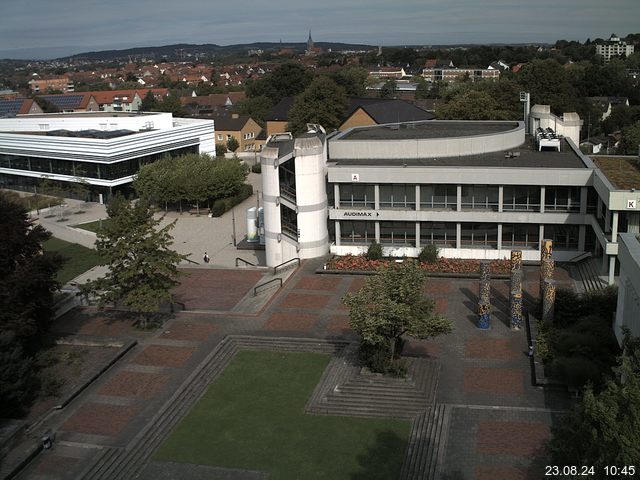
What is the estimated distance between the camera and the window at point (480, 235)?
40.4m

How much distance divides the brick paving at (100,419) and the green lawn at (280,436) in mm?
1977

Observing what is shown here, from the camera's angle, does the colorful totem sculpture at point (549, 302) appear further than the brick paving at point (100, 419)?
Yes

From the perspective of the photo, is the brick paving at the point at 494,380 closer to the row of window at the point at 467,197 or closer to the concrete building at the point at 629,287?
the concrete building at the point at 629,287

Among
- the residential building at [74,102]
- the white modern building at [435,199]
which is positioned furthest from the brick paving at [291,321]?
the residential building at [74,102]

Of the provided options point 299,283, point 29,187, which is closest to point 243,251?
point 299,283

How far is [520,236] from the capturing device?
131 ft

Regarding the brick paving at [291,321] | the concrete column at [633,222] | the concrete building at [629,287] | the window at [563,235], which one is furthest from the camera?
the window at [563,235]

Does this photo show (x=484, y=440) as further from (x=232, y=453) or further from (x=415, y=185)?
(x=415, y=185)

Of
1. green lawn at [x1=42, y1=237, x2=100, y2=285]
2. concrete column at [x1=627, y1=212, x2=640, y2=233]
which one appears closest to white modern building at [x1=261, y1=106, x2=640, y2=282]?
concrete column at [x1=627, y1=212, x2=640, y2=233]

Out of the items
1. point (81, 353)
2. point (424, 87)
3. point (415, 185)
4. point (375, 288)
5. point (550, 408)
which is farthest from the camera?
point (424, 87)

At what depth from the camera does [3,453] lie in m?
22.1

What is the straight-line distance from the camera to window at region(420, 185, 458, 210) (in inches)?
1592

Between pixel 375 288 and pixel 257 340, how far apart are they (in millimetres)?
6724

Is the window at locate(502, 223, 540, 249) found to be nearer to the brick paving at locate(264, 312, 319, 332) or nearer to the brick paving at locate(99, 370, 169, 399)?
the brick paving at locate(264, 312, 319, 332)
